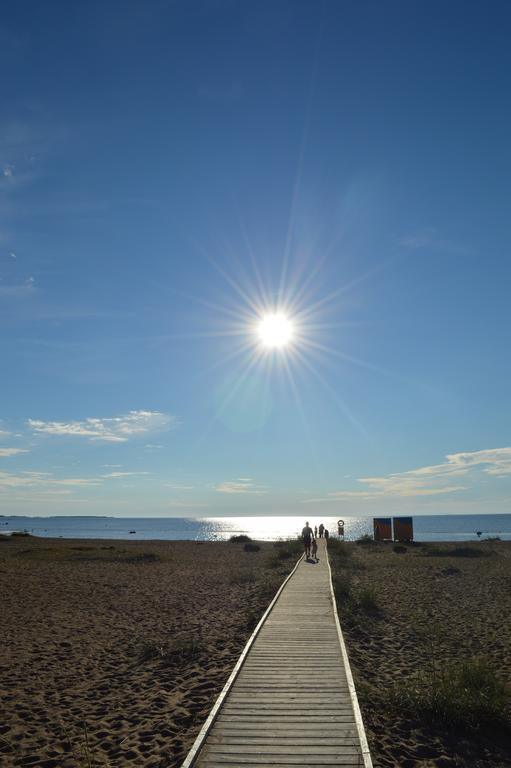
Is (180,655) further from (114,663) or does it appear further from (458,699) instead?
(458,699)

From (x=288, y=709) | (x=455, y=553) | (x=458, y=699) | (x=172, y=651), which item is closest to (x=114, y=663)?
(x=172, y=651)

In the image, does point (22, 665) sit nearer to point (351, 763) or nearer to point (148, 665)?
point (148, 665)

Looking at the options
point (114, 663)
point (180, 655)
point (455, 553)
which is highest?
point (455, 553)

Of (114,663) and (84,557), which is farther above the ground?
(84,557)

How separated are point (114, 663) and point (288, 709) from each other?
5.52 meters

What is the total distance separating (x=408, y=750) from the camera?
6918 millimetres

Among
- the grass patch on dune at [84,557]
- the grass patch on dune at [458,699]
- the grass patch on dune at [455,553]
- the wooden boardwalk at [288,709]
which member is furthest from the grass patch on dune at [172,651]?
the grass patch on dune at [455,553]

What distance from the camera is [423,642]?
1268 centimetres

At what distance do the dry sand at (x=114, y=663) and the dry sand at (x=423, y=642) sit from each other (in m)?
2.62

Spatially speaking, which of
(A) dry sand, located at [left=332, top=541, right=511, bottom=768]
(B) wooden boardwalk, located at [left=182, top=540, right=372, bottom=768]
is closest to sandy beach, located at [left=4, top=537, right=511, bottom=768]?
(A) dry sand, located at [left=332, top=541, right=511, bottom=768]

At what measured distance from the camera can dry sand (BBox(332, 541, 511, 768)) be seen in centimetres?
701

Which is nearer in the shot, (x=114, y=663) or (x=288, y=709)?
(x=288, y=709)

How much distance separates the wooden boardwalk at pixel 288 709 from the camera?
585 cm

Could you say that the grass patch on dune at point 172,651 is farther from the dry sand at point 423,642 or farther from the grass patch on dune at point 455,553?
the grass patch on dune at point 455,553
